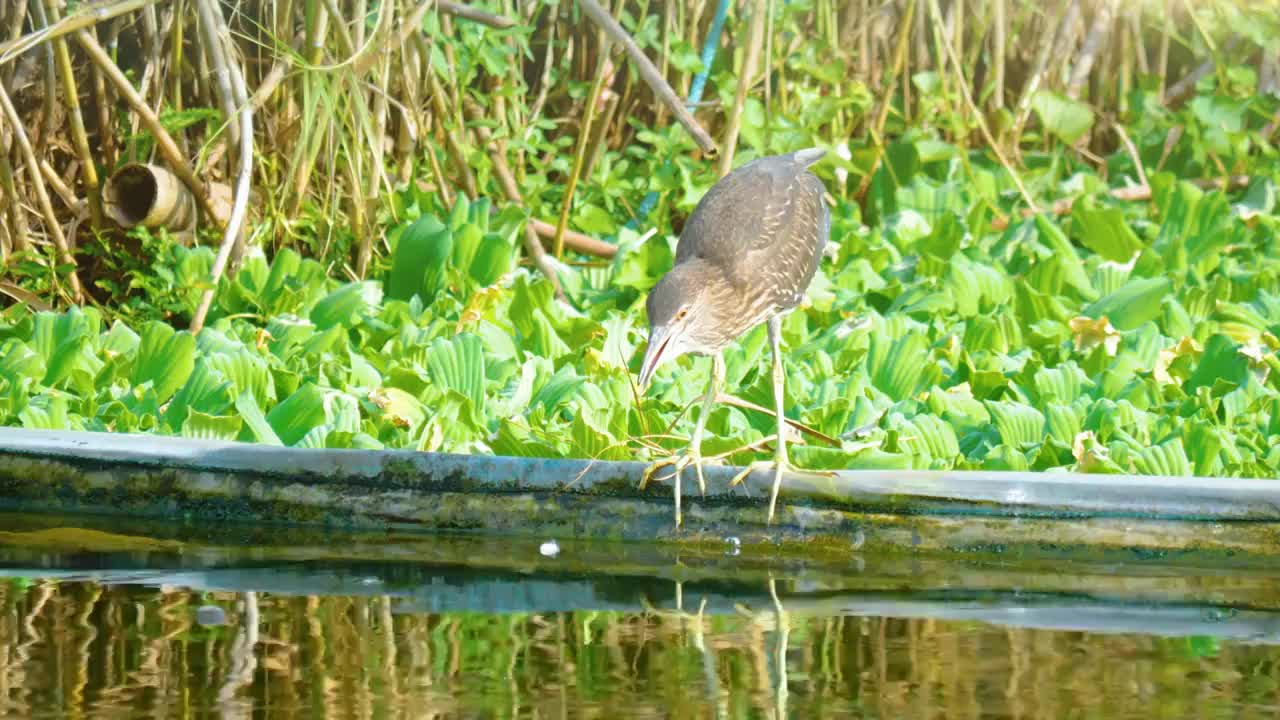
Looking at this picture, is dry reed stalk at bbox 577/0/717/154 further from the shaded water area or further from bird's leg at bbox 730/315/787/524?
the shaded water area

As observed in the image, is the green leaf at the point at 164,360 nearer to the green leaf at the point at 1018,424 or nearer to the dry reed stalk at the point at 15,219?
the dry reed stalk at the point at 15,219

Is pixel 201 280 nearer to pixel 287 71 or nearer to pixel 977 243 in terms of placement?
pixel 287 71

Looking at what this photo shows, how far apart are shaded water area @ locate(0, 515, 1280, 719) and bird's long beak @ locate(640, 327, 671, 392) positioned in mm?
380

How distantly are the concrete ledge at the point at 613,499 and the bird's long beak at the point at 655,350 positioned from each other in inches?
8.5

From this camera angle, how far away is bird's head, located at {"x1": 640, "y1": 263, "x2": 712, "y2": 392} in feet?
13.2

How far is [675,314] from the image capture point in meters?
4.04

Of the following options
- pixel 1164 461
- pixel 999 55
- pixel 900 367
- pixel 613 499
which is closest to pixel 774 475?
pixel 613 499

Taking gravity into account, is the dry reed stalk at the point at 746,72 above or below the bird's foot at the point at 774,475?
above

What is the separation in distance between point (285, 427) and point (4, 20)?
278 centimetres

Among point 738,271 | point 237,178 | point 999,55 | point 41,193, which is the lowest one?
point 738,271

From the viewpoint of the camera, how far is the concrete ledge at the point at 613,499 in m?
3.74

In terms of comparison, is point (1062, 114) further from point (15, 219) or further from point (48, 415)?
point (48, 415)

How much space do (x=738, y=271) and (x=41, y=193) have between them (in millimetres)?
2951

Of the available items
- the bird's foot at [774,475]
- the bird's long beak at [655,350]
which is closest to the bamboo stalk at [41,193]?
the bird's long beak at [655,350]
